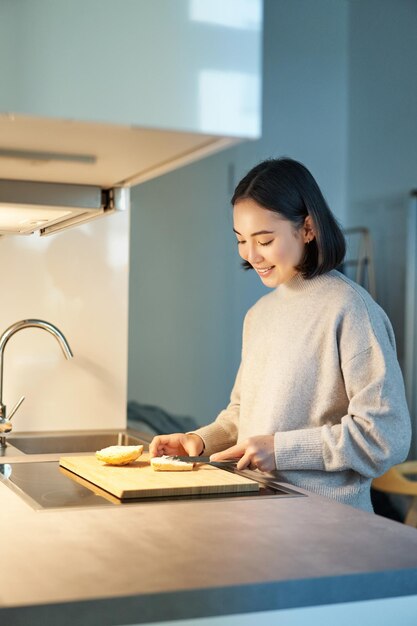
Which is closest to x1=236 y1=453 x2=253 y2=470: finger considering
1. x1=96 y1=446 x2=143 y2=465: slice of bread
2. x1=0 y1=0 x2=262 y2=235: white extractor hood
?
x1=96 y1=446 x2=143 y2=465: slice of bread

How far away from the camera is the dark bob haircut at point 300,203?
190 cm

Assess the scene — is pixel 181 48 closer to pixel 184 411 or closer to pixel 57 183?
pixel 57 183

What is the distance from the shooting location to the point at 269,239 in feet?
6.23

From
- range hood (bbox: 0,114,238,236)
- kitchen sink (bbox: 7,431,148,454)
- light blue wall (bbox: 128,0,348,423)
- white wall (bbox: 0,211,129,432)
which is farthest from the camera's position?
light blue wall (bbox: 128,0,348,423)

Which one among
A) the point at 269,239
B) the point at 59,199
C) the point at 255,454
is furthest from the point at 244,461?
the point at 59,199

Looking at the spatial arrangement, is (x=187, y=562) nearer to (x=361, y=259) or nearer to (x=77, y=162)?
(x=77, y=162)

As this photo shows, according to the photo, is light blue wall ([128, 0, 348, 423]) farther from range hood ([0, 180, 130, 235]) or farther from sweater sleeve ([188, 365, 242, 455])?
range hood ([0, 180, 130, 235])

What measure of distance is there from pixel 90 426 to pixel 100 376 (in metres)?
0.14

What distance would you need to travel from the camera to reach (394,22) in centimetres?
440

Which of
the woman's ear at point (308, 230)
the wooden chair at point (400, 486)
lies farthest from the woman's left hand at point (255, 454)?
the wooden chair at point (400, 486)

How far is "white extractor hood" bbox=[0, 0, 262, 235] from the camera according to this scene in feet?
3.39

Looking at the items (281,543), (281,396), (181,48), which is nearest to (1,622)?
(281,543)

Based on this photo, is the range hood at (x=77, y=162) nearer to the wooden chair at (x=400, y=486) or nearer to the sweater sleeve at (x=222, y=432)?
the sweater sleeve at (x=222, y=432)

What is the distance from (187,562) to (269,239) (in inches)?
36.5
